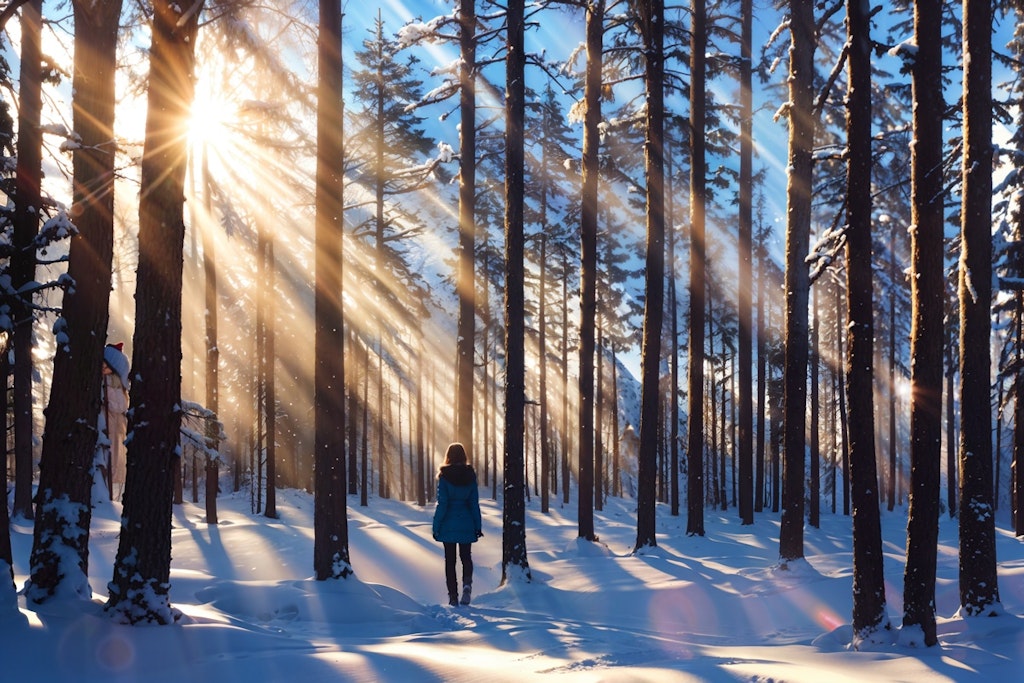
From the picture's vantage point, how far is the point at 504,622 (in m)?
8.37

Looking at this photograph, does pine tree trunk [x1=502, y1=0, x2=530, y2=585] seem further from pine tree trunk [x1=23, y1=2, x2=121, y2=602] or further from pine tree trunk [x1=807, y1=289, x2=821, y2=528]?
pine tree trunk [x1=807, y1=289, x2=821, y2=528]

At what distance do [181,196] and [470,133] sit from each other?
1040cm

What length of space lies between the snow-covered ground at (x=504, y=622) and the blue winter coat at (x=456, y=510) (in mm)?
915

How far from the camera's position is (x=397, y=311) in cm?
2745

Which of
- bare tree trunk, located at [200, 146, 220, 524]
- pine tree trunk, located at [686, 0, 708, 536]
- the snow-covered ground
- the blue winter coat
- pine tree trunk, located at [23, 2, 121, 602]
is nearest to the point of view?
the snow-covered ground

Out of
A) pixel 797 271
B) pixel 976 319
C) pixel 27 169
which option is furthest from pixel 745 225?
pixel 27 169

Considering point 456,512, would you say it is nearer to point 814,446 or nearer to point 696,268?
point 696,268

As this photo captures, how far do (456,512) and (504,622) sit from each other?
1.67 metres

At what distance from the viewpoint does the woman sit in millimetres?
9539

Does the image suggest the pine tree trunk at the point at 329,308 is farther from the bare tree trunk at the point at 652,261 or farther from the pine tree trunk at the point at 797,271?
the pine tree trunk at the point at 797,271

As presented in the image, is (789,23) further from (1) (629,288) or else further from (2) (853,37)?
(1) (629,288)

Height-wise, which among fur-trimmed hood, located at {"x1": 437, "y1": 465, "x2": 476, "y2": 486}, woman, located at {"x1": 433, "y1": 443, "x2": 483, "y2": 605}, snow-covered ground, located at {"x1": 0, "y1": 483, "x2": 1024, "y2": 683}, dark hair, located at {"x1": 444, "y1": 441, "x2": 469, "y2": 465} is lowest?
snow-covered ground, located at {"x1": 0, "y1": 483, "x2": 1024, "y2": 683}

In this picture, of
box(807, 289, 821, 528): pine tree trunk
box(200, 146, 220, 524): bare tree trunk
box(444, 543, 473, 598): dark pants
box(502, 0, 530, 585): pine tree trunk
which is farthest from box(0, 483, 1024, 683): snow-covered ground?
box(807, 289, 821, 528): pine tree trunk

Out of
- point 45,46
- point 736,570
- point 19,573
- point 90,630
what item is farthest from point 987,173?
point 19,573
